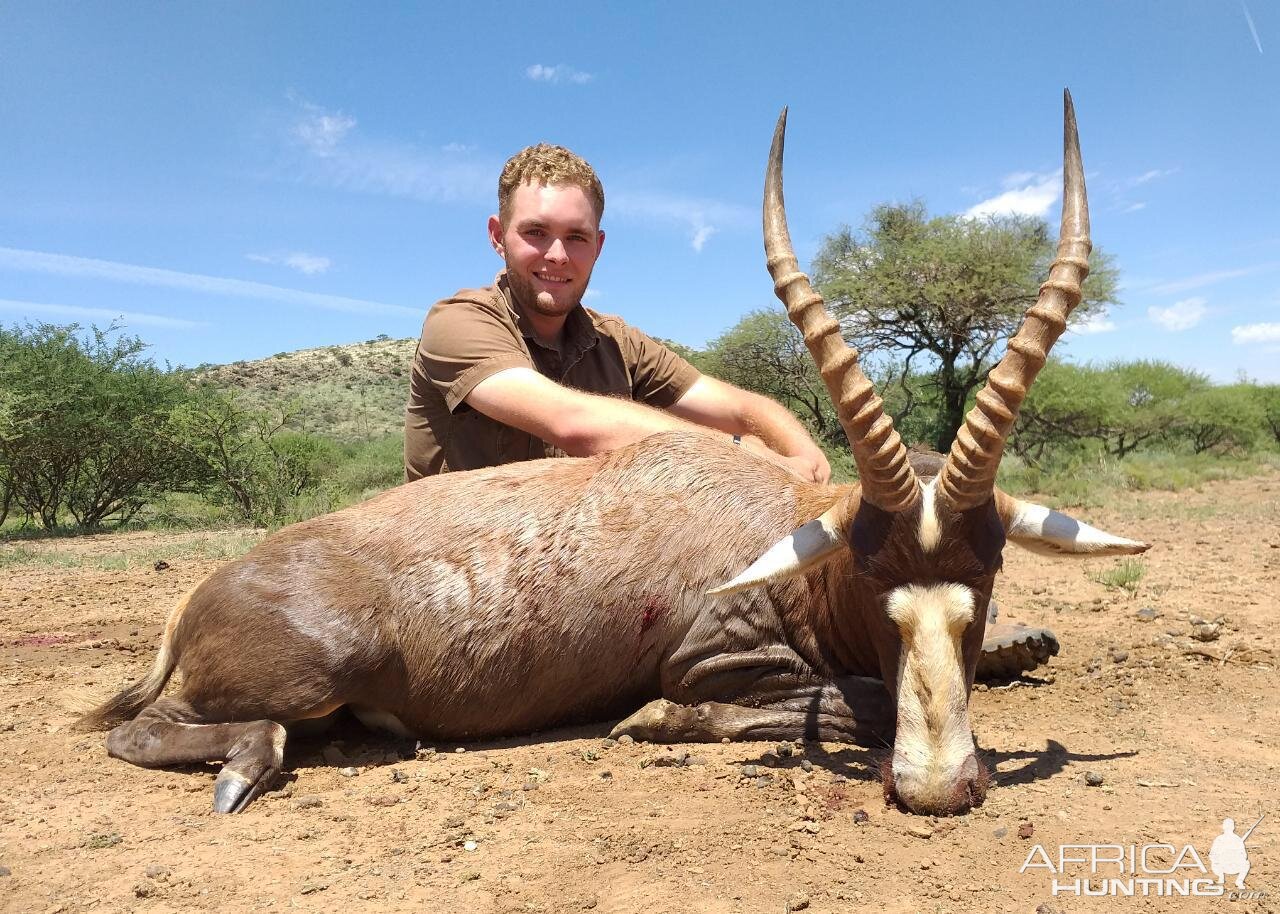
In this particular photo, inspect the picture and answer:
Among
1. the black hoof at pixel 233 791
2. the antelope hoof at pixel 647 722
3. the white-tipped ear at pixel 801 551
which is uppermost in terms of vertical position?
the white-tipped ear at pixel 801 551

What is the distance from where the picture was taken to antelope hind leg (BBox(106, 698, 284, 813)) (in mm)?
3443

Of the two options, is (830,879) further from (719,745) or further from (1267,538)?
(1267,538)

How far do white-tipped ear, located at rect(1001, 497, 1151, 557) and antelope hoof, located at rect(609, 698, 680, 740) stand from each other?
1.62 metres

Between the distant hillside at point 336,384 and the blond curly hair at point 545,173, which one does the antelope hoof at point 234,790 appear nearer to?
the blond curly hair at point 545,173

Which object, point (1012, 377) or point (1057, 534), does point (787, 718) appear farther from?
point (1012, 377)

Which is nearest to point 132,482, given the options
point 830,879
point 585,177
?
point 585,177

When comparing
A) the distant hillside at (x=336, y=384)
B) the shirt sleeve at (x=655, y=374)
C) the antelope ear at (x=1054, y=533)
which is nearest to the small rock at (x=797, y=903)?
the antelope ear at (x=1054, y=533)

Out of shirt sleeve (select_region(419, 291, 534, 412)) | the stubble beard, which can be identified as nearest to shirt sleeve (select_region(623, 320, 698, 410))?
the stubble beard

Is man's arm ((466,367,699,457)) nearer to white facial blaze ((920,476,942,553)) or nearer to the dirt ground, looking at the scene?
the dirt ground

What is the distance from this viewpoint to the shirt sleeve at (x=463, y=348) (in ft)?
15.8

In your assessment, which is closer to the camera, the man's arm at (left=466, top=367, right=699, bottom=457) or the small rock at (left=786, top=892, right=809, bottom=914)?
the small rock at (left=786, top=892, right=809, bottom=914)

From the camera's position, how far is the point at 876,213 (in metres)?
25.6

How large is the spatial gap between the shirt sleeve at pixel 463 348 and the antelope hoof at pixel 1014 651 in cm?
291

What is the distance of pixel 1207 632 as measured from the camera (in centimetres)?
532
